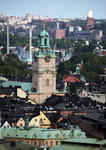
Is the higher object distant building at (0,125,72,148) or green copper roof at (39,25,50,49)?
green copper roof at (39,25,50,49)

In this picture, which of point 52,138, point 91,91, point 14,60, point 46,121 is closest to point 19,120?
point 46,121

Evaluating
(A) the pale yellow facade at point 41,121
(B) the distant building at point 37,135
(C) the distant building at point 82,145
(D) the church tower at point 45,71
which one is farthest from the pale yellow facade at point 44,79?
(C) the distant building at point 82,145

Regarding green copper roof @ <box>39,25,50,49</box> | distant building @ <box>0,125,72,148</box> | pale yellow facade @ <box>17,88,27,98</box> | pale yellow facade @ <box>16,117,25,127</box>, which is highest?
green copper roof @ <box>39,25,50,49</box>

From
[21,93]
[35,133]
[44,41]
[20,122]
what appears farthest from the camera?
[21,93]

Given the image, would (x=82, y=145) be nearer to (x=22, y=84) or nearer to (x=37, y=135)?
(x=37, y=135)

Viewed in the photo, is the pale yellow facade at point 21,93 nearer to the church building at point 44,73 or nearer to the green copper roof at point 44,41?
the church building at point 44,73

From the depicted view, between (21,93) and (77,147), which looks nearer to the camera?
(77,147)

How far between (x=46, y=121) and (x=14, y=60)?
10628 centimetres

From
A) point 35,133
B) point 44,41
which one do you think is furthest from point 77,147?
point 44,41

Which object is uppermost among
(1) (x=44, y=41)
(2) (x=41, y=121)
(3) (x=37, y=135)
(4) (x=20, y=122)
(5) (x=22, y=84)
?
(1) (x=44, y=41)

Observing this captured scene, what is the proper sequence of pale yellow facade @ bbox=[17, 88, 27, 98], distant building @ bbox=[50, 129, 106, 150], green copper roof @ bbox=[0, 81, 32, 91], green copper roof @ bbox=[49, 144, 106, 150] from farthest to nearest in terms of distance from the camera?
green copper roof @ bbox=[0, 81, 32, 91] → pale yellow facade @ bbox=[17, 88, 27, 98] → distant building @ bbox=[50, 129, 106, 150] → green copper roof @ bbox=[49, 144, 106, 150]

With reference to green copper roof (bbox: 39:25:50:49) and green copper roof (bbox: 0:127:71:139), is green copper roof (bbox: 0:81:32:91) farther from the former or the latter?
green copper roof (bbox: 0:127:71:139)

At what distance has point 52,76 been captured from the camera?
87.8 metres

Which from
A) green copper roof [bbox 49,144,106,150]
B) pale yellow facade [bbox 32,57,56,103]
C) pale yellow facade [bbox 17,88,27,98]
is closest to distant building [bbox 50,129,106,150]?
green copper roof [bbox 49,144,106,150]
